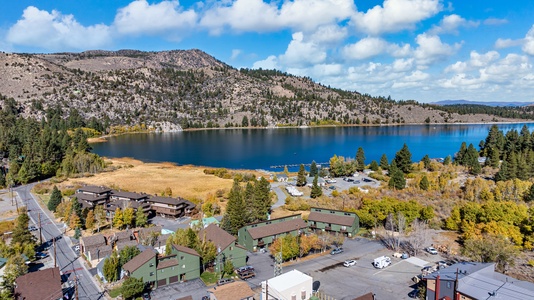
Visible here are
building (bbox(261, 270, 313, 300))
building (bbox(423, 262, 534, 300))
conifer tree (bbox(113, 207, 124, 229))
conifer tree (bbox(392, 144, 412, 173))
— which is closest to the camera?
building (bbox(423, 262, 534, 300))

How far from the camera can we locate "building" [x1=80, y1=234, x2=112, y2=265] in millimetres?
33844

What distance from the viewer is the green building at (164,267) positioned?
28.6 metres

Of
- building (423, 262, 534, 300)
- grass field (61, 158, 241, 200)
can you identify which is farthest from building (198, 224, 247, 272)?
grass field (61, 158, 241, 200)

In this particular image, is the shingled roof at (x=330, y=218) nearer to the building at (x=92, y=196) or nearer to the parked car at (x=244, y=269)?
the parked car at (x=244, y=269)

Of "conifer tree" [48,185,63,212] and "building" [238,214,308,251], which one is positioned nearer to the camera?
"building" [238,214,308,251]

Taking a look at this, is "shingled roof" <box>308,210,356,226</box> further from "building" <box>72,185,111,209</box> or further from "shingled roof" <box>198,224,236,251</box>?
"building" <box>72,185,111,209</box>

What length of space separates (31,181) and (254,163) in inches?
2173

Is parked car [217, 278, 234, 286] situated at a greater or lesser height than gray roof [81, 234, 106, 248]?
lesser

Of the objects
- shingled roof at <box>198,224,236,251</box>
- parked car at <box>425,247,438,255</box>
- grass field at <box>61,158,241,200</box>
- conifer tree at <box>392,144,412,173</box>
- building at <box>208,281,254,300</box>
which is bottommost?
parked car at <box>425,247,438,255</box>

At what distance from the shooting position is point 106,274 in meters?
29.1

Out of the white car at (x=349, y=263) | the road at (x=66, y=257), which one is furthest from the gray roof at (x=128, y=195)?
the white car at (x=349, y=263)

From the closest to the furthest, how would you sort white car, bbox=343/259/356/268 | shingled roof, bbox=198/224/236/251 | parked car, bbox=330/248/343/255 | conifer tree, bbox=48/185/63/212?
white car, bbox=343/259/356/268 → shingled roof, bbox=198/224/236/251 → parked car, bbox=330/248/343/255 → conifer tree, bbox=48/185/63/212

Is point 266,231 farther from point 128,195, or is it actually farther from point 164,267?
point 128,195

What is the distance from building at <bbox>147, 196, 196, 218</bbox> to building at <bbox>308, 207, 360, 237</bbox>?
18.0 metres
